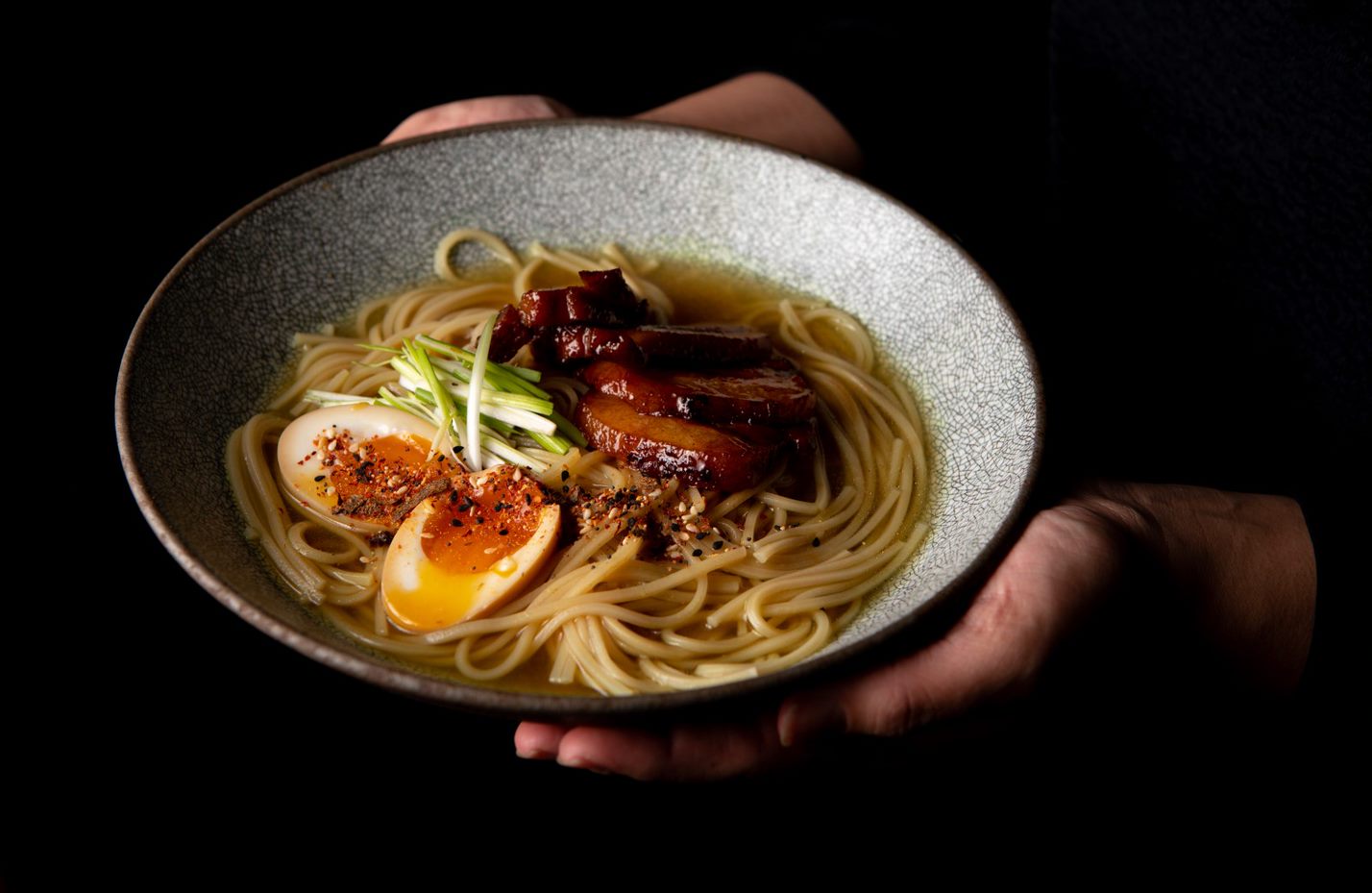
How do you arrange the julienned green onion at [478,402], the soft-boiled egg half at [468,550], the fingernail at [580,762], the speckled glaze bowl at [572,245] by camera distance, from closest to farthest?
the fingernail at [580,762], the speckled glaze bowl at [572,245], the soft-boiled egg half at [468,550], the julienned green onion at [478,402]

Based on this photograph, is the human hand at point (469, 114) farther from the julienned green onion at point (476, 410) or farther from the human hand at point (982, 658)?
the human hand at point (982, 658)

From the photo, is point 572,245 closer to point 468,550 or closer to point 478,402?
point 478,402

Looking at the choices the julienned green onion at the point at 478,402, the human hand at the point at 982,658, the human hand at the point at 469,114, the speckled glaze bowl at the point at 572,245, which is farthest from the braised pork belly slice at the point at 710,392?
the human hand at the point at 469,114

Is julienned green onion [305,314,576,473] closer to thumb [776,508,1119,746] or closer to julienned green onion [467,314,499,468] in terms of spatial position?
julienned green onion [467,314,499,468]

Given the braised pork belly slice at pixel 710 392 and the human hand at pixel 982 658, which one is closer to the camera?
→ the human hand at pixel 982 658

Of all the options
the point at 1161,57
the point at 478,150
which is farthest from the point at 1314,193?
the point at 478,150

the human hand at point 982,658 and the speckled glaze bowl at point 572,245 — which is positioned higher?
the speckled glaze bowl at point 572,245
